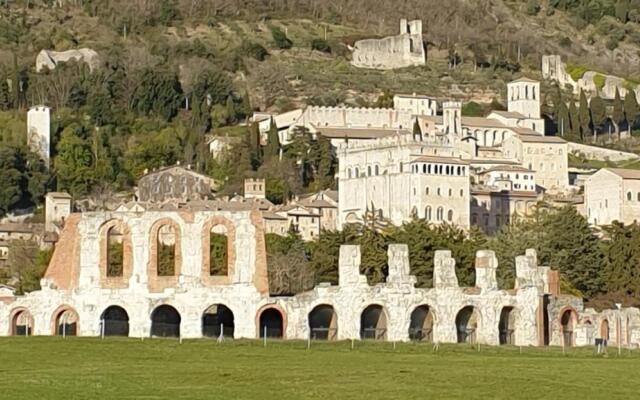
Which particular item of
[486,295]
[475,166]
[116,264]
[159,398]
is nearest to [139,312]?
[486,295]

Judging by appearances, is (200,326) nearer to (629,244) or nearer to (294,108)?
(629,244)

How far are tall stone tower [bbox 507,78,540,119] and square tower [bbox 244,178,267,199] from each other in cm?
3370

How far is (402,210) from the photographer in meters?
121

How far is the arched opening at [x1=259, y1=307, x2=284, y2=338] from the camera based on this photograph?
184 ft

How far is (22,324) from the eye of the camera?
5950 cm

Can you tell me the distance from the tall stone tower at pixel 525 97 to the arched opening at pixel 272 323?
329 feet

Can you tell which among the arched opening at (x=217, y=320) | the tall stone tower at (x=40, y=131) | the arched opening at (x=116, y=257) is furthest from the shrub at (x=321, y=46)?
the arched opening at (x=217, y=320)

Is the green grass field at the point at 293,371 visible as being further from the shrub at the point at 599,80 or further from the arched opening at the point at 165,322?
the shrub at the point at 599,80

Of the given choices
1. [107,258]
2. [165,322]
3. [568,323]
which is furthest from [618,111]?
[107,258]

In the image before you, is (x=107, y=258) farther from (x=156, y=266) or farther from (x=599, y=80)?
(x=599, y=80)

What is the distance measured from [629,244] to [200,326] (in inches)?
1250

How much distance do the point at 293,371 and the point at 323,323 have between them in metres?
19.1

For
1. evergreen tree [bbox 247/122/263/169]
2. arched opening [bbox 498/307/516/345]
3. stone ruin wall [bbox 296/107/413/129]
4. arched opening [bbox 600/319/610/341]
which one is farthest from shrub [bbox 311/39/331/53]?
arched opening [bbox 498/307/516/345]

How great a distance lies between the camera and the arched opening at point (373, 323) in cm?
5688
